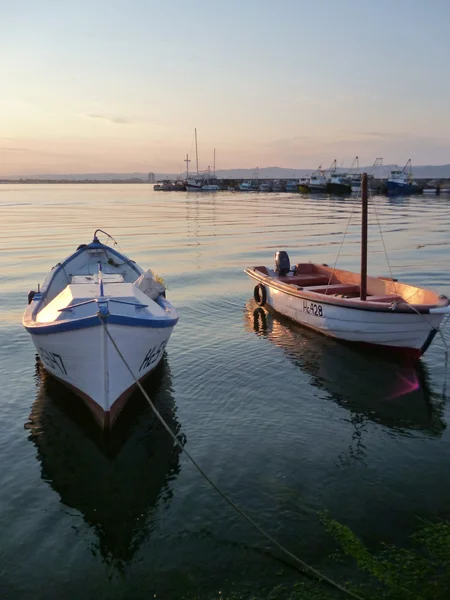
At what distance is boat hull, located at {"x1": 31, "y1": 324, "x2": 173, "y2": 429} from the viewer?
10406 mm

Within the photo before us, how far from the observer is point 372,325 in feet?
50.0

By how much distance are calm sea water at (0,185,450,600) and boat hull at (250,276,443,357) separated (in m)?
0.52

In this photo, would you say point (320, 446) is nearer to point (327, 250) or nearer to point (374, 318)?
point (374, 318)

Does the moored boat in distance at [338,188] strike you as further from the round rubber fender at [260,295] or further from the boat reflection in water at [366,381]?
the boat reflection in water at [366,381]

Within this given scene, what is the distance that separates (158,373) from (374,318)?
6.19 meters

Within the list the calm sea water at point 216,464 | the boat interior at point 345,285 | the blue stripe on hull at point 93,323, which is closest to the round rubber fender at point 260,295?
the boat interior at point 345,285

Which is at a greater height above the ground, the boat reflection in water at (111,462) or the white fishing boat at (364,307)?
the white fishing boat at (364,307)

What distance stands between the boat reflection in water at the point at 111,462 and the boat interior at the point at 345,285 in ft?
25.3

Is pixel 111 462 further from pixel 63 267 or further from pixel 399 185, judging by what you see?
pixel 399 185

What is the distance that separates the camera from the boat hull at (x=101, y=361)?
10.4m

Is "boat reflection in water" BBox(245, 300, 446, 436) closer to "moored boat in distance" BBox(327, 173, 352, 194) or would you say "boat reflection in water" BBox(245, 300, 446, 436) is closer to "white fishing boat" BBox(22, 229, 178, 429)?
"white fishing boat" BBox(22, 229, 178, 429)

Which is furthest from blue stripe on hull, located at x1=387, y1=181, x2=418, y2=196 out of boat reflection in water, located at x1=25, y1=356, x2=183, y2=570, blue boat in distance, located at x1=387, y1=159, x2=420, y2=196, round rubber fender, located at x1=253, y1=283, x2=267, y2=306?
boat reflection in water, located at x1=25, y1=356, x2=183, y2=570

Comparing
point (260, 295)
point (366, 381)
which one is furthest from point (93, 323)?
point (260, 295)

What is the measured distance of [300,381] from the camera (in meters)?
13.9
